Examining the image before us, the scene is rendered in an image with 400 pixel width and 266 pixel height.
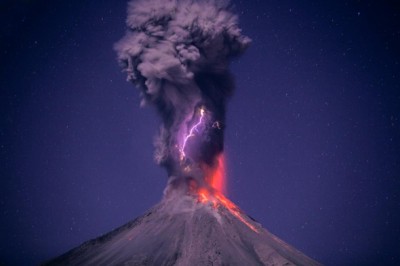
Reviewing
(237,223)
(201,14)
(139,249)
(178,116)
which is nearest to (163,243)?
(139,249)

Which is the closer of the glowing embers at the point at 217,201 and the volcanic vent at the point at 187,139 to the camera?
the volcanic vent at the point at 187,139

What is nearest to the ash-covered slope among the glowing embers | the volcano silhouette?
the volcano silhouette

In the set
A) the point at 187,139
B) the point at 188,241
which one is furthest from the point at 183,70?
the point at 188,241

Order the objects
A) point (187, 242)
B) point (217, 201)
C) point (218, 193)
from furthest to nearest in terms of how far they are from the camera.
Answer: point (218, 193) → point (217, 201) → point (187, 242)

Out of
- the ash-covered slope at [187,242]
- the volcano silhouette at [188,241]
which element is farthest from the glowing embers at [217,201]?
the ash-covered slope at [187,242]

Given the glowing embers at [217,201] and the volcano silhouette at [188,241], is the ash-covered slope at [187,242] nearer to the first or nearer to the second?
the volcano silhouette at [188,241]

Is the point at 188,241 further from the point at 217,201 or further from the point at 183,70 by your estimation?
the point at 183,70

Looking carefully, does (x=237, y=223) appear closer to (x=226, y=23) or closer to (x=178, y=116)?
(x=178, y=116)
